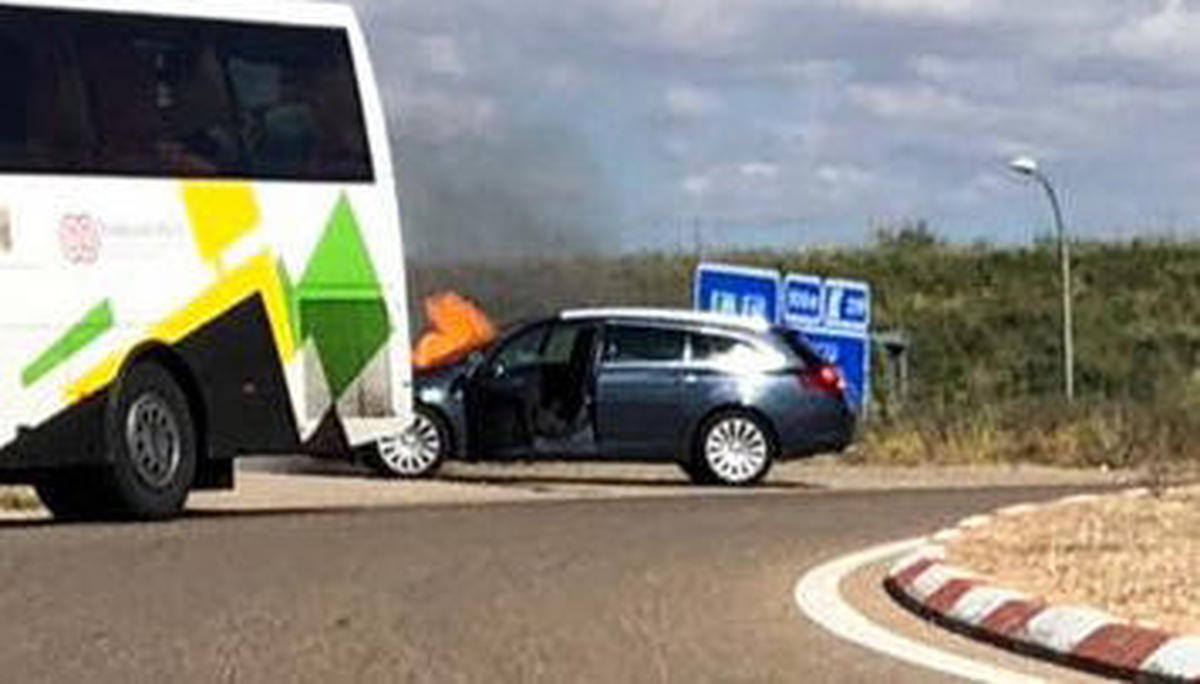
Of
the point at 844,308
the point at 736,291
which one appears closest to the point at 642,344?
the point at 736,291

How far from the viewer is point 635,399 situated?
2533 centimetres

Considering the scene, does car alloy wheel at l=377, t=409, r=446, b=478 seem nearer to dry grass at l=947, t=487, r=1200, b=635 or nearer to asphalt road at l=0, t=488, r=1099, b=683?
asphalt road at l=0, t=488, r=1099, b=683

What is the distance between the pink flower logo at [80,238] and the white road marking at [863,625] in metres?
5.50

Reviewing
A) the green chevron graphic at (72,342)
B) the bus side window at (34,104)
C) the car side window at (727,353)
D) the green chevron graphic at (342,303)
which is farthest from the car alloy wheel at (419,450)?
the bus side window at (34,104)

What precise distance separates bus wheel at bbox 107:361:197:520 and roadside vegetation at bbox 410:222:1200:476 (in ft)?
46.4

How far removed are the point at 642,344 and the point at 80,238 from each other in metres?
9.20

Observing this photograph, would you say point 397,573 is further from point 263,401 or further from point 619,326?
point 619,326

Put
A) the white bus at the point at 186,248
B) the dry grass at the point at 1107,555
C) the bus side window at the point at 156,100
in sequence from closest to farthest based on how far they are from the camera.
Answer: the dry grass at the point at 1107,555
the white bus at the point at 186,248
the bus side window at the point at 156,100

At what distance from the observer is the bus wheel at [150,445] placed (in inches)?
691

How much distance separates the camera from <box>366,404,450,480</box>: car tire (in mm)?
25484

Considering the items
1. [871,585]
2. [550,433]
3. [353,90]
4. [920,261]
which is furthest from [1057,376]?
[871,585]

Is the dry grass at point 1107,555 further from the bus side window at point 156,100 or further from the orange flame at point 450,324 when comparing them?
the orange flame at point 450,324

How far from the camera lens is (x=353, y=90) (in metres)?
19.1

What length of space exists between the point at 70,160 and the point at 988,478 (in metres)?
13.0
